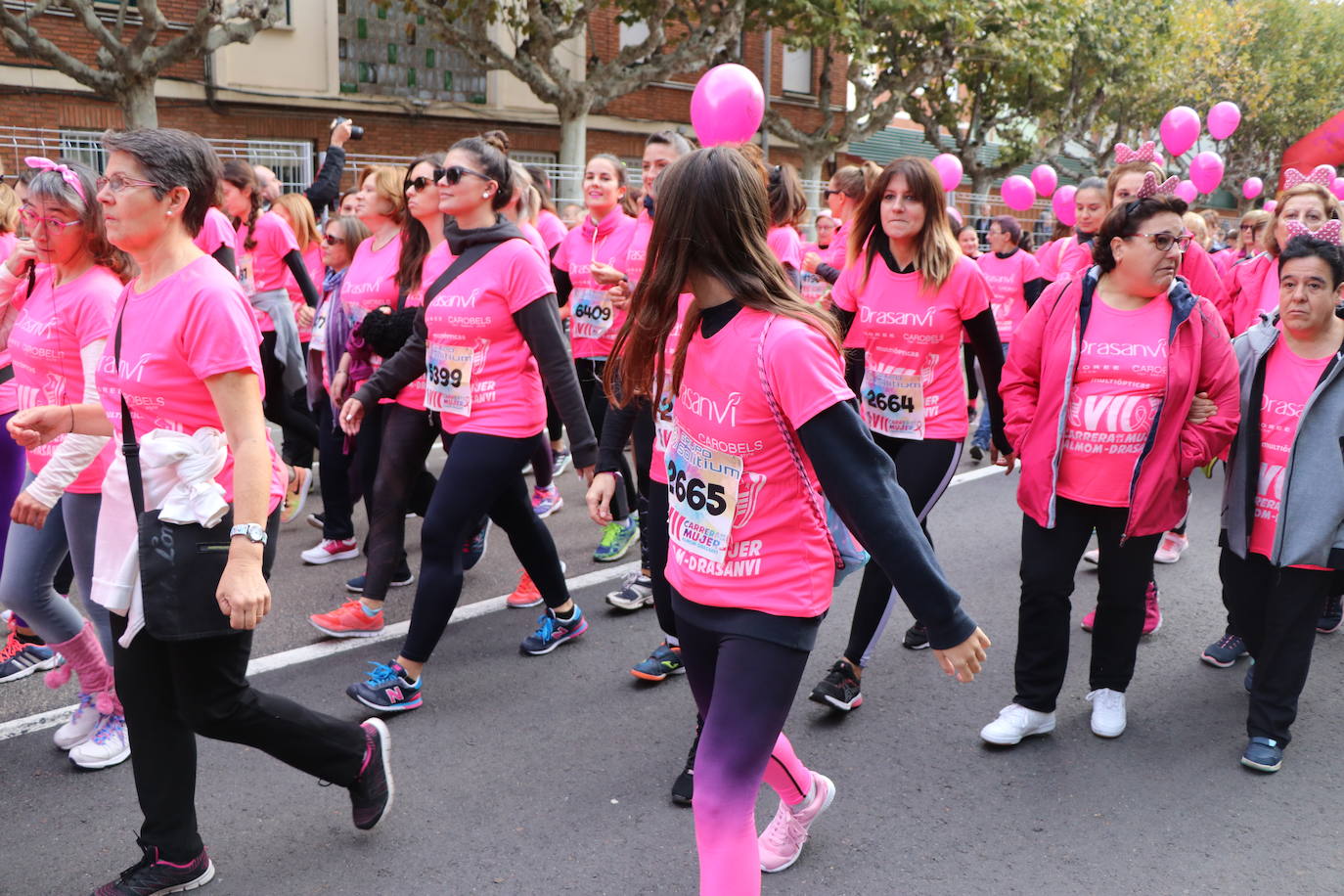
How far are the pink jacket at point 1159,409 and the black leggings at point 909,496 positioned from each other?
0.32m

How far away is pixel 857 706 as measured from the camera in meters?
4.43

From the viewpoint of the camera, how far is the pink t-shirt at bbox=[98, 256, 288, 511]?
2816 millimetres

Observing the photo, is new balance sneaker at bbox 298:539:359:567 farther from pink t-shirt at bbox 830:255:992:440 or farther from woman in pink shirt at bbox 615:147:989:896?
woman in pink shirt at bbox 615:147:989:896

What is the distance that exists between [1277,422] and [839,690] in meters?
1.87

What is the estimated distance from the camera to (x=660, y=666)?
4.62 metres

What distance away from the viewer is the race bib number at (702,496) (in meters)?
2.55

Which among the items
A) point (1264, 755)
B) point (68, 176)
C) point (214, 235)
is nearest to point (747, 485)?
point (68, 176)

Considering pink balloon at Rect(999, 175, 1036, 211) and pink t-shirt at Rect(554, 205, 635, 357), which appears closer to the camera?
pink t-shirt at Rect(554, 205, 635, 357)

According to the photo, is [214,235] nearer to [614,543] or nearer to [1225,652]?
[614,543]

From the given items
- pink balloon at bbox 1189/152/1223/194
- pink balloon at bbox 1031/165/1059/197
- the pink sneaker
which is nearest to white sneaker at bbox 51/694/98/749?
the pink sneaker

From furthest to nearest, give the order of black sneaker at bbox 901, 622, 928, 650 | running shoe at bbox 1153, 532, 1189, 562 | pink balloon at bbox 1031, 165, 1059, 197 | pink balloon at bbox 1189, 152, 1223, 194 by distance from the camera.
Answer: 1. pink balloon at bbox 1031, 165, 1059, 197
2. pink balloon at bbox 1189, 152, 1223, 194
3. running shoe at bbox 1153, 532, 1189, 562
4. black sneaker at bbox 901, 622, 928, 650

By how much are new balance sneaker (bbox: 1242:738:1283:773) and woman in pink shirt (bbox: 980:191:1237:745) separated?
0.43 meters

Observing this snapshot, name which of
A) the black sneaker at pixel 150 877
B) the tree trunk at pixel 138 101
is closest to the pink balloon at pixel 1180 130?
the black sneaker at pixel 150 877

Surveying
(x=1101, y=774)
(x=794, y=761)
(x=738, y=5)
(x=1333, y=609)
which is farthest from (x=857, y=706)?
(x=738, y=5)
